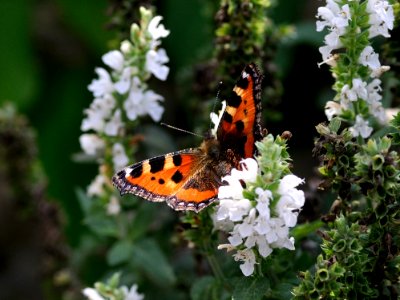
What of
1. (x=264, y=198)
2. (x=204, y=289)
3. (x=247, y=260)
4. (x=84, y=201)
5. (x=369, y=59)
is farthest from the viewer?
(x=84, y=201)

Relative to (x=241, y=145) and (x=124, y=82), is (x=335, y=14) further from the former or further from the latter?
(x=124, y=82)

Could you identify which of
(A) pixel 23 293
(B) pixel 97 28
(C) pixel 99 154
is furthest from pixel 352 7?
(A) pixel 23 293

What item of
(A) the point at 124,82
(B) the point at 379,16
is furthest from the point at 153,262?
(B) the point at 379,16

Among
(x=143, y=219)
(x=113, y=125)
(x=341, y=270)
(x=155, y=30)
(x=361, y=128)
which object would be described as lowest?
(x=341, y=270)

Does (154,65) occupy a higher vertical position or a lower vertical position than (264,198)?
higher

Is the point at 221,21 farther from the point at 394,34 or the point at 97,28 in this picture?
the point at 97,28
